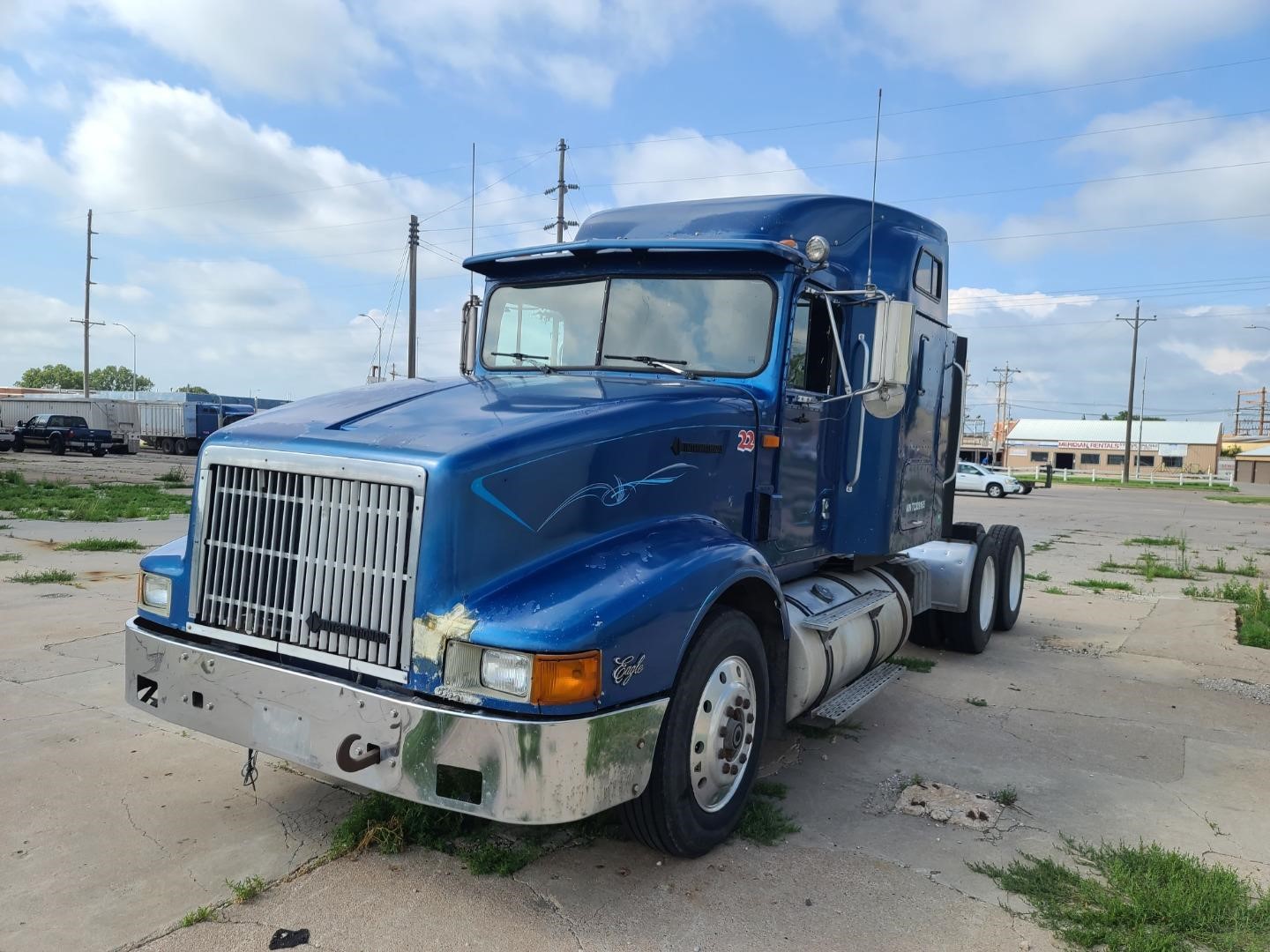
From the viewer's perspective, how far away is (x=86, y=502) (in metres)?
16.5

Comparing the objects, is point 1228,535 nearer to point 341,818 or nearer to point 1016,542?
point 1016,542

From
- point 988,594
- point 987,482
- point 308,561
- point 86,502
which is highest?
point 308,561

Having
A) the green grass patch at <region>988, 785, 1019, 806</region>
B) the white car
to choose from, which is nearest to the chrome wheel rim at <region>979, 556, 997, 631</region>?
the green grass patch at <region>988, 785, 1019, 806</region>

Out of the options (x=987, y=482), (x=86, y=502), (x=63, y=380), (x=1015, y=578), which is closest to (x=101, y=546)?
(x=86, y=502)

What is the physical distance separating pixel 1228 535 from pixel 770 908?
851 inches

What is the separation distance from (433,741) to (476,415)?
129cm

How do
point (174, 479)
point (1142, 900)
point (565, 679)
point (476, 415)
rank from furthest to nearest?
point (174, 479)
point (476, 415)
point (1142, 900)
point (565, 679)

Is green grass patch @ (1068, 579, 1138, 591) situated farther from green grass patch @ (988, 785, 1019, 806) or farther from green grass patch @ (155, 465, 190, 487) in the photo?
green grass patch @ (155, 465, 190, 487)

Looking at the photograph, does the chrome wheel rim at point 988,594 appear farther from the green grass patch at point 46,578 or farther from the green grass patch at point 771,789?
the green grass patch at point 46,578

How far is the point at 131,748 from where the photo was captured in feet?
15.3

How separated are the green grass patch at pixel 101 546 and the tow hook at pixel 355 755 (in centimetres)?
964

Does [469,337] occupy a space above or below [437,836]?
above

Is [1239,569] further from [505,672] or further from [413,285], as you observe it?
[413,285]

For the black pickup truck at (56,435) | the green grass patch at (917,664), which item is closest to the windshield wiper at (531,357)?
the green grass patch at (917,664)
